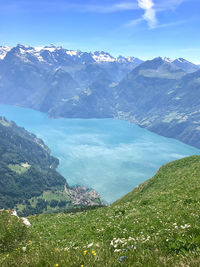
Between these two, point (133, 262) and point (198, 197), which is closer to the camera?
point (133, 262)

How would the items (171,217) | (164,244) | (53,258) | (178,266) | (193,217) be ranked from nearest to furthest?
(178,266), (53,258), (164,244), (193,217), (171,217)

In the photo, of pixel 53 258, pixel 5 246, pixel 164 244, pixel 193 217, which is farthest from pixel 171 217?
pixel 5 246

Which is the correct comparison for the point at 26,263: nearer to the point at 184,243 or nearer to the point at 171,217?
the point at 184,243

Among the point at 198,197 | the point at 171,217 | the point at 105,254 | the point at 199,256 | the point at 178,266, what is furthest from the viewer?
the point at 198,197

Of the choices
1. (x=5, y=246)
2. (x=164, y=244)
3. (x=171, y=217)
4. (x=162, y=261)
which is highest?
(x=162, y=261)

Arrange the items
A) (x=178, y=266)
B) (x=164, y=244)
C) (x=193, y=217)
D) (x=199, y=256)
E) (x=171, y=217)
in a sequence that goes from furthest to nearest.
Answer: (x=171, y=217) → (x=193, y=217) → (x=164, y=244) → (x=199, y=256) → (x=178, y=266)

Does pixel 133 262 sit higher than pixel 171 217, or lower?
higher

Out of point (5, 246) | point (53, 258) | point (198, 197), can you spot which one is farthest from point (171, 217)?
point (5, 246)

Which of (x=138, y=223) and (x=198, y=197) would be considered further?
(x=198, y=197)

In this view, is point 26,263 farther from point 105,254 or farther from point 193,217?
point 193,217
